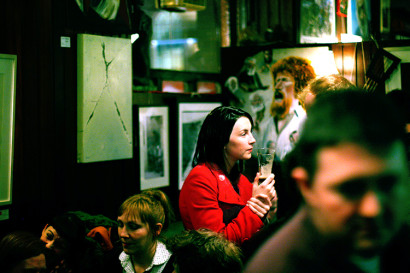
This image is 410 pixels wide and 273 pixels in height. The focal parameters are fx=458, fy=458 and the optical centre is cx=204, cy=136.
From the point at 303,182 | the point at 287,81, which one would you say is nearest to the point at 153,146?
the point at 287,81

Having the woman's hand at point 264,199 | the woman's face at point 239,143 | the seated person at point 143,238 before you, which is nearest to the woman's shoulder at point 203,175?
the woman's face at point 239,143

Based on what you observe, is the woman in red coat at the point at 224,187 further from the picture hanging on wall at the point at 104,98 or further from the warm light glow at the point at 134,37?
the warm light glow at the point at 134,37

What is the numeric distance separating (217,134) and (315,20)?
2.71 m

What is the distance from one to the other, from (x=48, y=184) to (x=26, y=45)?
3.36ft

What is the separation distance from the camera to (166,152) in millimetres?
4453

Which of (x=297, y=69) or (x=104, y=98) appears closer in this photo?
(x=104, y=98)

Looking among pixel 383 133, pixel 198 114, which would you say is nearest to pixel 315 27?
pixel 198 114

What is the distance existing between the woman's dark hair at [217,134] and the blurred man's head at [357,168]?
177 cm

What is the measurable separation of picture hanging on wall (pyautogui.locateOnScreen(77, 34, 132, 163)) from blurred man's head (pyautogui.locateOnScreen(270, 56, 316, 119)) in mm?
1395

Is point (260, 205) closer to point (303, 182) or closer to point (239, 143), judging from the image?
point (239, 143)

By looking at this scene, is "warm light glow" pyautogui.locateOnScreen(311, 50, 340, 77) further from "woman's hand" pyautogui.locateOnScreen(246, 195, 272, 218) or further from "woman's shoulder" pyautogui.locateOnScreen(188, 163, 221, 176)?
"woman's hand" pyautogui.locateOnScreen(246, 195, 272, 218)

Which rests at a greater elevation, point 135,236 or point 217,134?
point 217,134

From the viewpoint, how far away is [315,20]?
4.50 m

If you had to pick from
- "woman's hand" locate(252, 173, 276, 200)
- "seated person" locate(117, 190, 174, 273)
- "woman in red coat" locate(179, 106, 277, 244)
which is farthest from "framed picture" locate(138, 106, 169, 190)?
"woman's hand" locate(252, 173, 276, 200)
